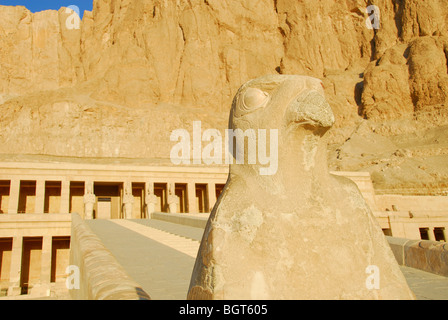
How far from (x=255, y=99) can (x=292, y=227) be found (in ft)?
3.09

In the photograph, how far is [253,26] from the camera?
5647cm

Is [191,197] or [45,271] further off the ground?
[191,197]

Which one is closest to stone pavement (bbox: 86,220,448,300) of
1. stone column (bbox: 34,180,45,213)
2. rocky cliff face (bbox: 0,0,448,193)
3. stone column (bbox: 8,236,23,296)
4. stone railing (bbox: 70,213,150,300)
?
stone railing (bbox: 70,213,150,300)

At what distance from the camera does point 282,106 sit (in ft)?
8.48

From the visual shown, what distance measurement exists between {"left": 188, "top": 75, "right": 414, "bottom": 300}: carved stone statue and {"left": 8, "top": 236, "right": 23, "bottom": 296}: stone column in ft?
49.6

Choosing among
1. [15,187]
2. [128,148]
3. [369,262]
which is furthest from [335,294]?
[128,148]

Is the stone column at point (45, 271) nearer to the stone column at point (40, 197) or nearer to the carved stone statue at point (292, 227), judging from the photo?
the stone column at point (40, 197)

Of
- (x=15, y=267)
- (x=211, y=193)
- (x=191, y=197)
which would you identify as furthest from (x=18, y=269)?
(x=211, y=193)

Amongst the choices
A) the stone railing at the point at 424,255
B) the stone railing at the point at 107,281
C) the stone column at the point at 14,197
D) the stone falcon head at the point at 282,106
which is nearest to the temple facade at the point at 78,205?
the stone column at the point at 14,197

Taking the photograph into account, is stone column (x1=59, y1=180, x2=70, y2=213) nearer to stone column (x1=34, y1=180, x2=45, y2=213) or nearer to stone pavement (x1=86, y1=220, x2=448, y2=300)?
stone column (x1=34, y1=180, x2=45, y2=213)

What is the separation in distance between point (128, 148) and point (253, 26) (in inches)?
1054

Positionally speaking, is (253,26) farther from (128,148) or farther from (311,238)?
(311,238)

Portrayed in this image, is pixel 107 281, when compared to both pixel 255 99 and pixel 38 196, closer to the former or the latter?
pixel 255 99
